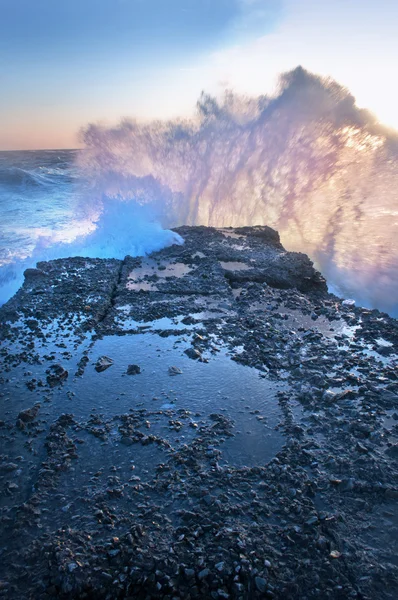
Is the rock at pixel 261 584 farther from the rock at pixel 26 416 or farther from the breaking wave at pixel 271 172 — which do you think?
the breaking wave at pixel 271 172

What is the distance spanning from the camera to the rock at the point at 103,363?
4.21m

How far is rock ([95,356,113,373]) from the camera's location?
4207mm

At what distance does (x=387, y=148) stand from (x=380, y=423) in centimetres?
1241

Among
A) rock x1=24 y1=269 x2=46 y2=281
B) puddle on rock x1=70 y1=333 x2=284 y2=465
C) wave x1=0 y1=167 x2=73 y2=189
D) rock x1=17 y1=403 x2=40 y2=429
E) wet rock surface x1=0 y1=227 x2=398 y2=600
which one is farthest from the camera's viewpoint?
wave x1=0 y1=167 x2=73 y2=189

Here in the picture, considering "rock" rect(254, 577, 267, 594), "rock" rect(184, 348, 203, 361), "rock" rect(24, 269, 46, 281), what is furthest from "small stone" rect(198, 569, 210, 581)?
"rock" rect(24, 269, 46, 281)

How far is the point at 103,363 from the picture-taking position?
14.1 ft

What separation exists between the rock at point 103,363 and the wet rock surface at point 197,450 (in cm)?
2

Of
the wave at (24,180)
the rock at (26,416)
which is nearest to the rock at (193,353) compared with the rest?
the rock at (26,416)

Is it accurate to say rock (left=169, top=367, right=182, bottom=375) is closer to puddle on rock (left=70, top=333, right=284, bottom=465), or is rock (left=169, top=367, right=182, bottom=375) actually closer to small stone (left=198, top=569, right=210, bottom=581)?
puddle on rock (left=70, top=333, right=284, bottom=465)

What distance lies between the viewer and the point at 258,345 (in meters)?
4.61

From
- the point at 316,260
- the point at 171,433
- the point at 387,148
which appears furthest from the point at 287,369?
the point at 387,148

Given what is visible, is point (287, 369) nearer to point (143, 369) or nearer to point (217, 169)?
point (143, 369)

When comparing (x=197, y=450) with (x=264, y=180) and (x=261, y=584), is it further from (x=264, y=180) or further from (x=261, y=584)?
(x=264, y=180)

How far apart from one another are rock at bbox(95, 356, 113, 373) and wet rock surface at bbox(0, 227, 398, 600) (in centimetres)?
2
